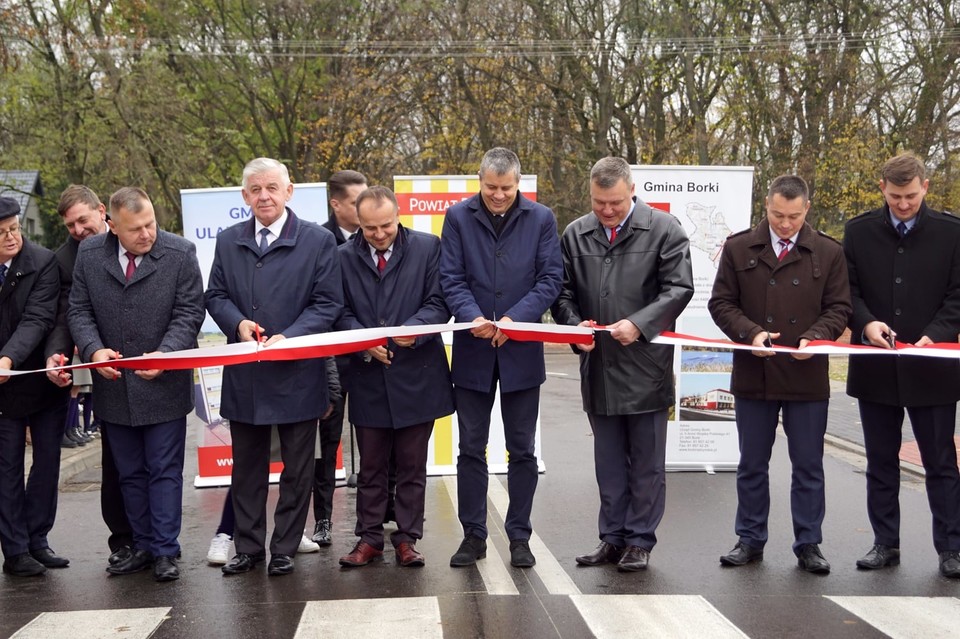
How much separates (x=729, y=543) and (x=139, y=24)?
26.9 meters

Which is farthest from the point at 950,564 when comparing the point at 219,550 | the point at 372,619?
the point at 219,550

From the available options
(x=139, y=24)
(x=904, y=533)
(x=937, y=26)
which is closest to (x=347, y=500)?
(x=904, y=533)

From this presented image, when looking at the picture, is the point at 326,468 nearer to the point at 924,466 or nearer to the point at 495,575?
the point at 495,575

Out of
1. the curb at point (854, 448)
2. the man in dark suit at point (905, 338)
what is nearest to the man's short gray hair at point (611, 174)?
the man in dark suit at point (905, 338)

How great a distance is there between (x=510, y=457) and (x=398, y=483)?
0.68m

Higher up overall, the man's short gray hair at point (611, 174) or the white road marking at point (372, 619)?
the man's short gray hair at point (611, 174)

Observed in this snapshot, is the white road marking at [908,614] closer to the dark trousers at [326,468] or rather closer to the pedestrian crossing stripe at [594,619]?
the pedestrian crossing stripe at [594,619]

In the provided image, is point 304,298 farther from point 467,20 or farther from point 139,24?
point 467,20

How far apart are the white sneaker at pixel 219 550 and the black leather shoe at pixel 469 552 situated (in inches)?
53.0

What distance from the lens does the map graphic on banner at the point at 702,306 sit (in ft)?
31.9

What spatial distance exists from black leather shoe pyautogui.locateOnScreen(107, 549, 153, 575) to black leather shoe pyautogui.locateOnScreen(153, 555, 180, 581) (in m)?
0.16

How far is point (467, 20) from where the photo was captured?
33.8 m

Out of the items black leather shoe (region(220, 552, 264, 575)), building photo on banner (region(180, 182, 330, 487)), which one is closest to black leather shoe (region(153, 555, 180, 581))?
black leather shoe (region(220, 552, 264, 575))

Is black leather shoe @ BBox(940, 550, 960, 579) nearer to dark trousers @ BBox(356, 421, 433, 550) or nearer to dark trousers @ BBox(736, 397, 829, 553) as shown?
dark trousers @ BBox(736, 397, 829, 553)
